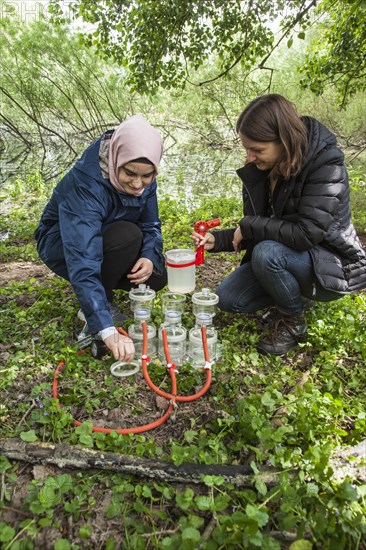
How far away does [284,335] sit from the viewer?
8.91ft

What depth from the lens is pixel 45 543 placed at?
149 cm

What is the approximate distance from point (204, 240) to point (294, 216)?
2.18 ft

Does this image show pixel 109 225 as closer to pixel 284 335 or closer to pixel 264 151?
pixel 264 151

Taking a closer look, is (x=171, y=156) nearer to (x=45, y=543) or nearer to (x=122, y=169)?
(x=122, y=169)

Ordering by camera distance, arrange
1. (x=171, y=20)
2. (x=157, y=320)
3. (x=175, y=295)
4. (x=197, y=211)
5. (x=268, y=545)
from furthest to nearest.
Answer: (x=197, y=211), (x=171, y=20), (x=175, y=295), (x=157, y=320), (x=268, y=545)

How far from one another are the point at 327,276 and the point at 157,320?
1.24 m

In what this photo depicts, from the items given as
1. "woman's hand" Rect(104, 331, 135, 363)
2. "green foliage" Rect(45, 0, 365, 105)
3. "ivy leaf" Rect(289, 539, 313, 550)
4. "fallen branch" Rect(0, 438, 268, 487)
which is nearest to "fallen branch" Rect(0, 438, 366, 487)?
"fallen branch" Rect(0, 438, 268, 487)

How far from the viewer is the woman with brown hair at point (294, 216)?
238 cm

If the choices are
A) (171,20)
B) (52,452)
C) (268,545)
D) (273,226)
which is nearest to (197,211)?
Result: (171,20)

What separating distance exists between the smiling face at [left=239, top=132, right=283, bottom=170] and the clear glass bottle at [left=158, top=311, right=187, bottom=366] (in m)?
1.10

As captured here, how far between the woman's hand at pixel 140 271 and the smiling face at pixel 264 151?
1.09 metres

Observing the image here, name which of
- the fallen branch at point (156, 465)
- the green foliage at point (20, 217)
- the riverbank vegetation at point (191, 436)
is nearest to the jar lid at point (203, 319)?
the riverbank vegetation at point (191, 436)

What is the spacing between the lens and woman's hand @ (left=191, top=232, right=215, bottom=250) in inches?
114

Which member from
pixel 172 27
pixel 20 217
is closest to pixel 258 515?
pixel 172 27
